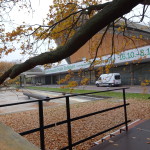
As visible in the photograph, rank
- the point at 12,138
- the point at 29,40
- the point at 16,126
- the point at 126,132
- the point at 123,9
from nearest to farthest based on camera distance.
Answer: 1. the point at 12,138
2. the point at 123,9
3. the point at 126,132
4. the point at 29,40
5. the point at 16,126

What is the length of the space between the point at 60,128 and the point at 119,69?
25109 millimetres

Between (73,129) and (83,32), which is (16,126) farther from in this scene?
(83,32)

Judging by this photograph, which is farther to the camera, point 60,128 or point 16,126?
point 16,126

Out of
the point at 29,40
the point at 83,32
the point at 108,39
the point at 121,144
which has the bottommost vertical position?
the point at 121,144

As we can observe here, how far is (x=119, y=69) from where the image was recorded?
30.2m

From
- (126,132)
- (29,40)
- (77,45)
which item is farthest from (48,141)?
(77,45)

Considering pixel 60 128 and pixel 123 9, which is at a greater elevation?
pixel 123 9

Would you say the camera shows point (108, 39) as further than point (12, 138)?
Yes

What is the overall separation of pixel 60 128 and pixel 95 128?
55.6 inches

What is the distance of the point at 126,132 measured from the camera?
432 centimetres

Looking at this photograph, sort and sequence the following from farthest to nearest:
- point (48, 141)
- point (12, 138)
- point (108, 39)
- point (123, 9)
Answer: point (108, 39), point (48, 141), point (123, 9), point (12, 138)

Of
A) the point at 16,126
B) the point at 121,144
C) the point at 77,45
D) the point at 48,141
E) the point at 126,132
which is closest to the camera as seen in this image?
the point at 77,45

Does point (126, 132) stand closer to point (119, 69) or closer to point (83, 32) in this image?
point (83, 32)

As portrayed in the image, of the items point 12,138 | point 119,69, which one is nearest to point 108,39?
point 119,69
